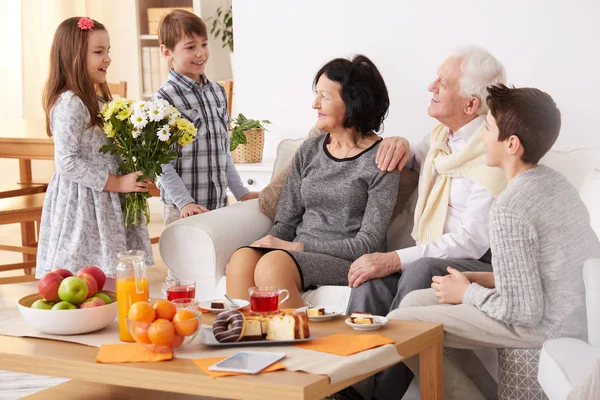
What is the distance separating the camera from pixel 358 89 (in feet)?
9.79

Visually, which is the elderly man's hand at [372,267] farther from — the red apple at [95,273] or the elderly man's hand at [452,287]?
the red apple at [95,273]

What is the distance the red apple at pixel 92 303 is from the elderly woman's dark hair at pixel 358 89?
3.74 feet

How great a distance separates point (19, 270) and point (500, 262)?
3486 mm

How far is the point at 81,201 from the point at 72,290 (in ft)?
3.19

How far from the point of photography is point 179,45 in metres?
3.26

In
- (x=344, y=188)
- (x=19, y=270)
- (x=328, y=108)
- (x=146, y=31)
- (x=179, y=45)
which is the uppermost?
(x=146, y=31)

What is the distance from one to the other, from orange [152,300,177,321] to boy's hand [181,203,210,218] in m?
1.15

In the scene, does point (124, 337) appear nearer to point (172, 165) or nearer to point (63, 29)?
point (172, 165)

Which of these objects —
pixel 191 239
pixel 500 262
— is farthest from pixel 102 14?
pixel 500 262

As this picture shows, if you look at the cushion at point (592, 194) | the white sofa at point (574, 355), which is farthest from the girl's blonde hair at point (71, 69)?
the white sofa at point (574, 355)

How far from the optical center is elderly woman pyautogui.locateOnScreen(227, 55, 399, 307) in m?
2.85

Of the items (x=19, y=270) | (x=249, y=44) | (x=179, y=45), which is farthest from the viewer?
(x=19, y=270)

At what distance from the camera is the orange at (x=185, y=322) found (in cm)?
201

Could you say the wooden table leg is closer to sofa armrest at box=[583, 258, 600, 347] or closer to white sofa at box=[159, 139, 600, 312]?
sofa armrest at box=[583, 258, 600, 347]
